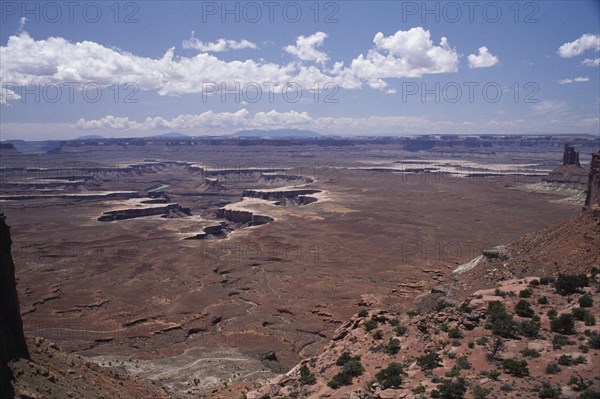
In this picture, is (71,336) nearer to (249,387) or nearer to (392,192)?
Answer: (249,387)

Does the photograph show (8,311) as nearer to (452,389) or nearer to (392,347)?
(392,347)

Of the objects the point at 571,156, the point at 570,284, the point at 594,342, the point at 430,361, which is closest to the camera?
the point at 594,342

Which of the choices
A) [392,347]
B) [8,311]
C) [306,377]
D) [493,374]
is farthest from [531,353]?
[8,311]

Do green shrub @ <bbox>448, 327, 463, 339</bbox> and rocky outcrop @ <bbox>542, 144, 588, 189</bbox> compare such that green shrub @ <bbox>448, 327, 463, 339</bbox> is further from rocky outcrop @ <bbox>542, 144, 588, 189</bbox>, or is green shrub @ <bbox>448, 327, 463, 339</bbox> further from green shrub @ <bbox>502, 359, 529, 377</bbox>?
rocky outcrop @ <bbox>542, 144, 588, 189</bbox>

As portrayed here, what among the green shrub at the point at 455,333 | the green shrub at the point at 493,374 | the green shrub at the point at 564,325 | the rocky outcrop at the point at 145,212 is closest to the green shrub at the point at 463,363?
the green shrub at the point at 493,374

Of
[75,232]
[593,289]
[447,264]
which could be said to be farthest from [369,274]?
[75,232]

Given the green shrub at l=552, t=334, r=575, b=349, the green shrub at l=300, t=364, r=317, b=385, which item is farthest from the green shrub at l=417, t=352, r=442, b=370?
the green shrub at l=300, t=364, r=317, b=385

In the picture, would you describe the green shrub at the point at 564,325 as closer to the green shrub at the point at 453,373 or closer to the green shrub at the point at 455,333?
the green shrub at the point at 455,333
